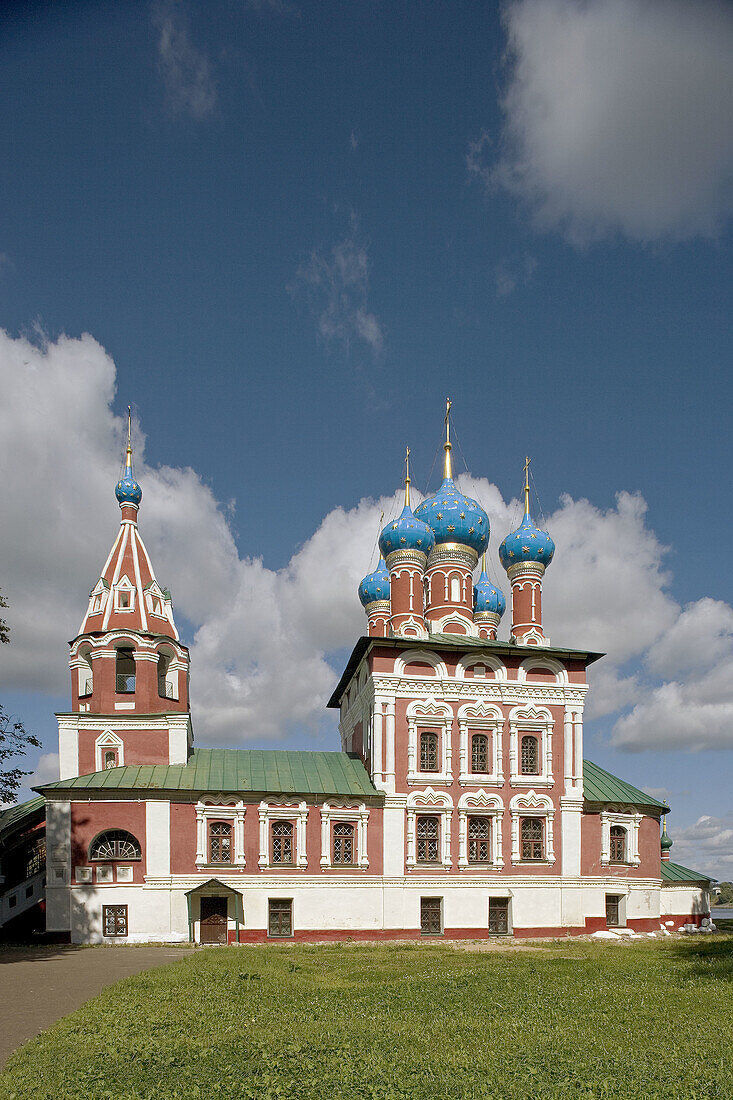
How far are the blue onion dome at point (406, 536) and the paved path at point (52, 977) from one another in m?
16.4

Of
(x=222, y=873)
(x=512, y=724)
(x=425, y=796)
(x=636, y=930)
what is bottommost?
(x=636, y=930)

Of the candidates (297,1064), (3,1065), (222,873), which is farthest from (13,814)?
(297,1064)

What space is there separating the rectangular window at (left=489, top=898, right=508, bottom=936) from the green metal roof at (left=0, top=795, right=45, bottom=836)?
15.6 metres

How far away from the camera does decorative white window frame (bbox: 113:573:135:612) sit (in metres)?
29.4

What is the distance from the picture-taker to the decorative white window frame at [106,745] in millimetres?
28078

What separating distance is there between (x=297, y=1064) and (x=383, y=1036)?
1.76m

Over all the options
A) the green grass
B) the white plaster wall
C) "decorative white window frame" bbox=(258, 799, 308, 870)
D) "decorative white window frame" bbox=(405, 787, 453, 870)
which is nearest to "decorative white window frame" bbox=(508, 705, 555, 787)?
"decorative white window frame" bbox=(405, 787, 453, 870)

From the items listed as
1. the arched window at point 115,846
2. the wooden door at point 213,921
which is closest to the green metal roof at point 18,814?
the arched window at point 115,846

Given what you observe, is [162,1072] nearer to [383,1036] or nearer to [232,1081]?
[232,1081]

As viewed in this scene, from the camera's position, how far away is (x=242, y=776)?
27062 millimetres

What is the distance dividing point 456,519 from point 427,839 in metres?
12.7

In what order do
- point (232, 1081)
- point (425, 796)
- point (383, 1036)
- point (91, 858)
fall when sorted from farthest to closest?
1. point (425, 796)
2. point (91, 858)
3. point (383, 1036)
4. point (232, 1081)

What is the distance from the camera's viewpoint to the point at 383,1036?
1068cm

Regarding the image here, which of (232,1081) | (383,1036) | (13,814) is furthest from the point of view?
(13,814)
